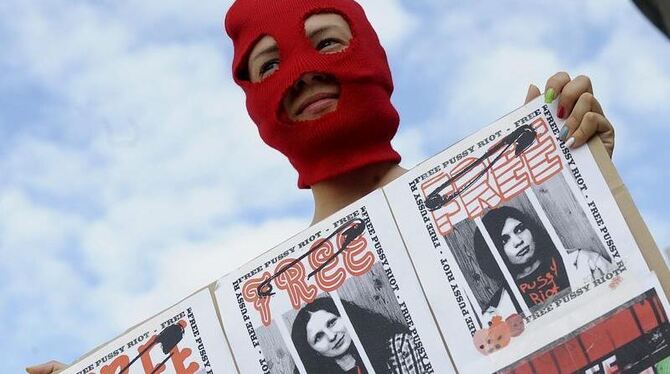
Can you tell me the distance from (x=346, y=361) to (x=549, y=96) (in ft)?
2.13

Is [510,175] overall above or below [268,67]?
below

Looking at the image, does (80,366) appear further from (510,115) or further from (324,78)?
(510,115)

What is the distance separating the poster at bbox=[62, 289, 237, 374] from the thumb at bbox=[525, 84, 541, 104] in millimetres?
799

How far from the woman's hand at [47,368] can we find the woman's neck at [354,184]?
75cm

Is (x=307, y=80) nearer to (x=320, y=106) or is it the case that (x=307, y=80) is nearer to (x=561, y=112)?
(x=320, y=106)

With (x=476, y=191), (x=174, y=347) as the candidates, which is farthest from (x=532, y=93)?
(x=174, y=347)

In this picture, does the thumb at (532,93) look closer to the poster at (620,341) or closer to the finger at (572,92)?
the finger at (572,92)

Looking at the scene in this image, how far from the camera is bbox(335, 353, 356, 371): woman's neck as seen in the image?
6.09 feet

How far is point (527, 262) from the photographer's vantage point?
5.75ft

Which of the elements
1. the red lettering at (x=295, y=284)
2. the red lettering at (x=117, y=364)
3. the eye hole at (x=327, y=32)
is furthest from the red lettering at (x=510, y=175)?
the red lettering at (x=117, y=364)

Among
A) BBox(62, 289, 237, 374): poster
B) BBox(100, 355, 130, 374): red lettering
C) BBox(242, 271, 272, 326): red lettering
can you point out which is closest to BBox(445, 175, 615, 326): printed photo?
BBox(242, 271, 272, 326): red lettering

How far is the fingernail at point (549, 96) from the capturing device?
1.84m

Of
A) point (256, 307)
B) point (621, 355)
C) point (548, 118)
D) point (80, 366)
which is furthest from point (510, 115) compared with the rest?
point (80, 366)

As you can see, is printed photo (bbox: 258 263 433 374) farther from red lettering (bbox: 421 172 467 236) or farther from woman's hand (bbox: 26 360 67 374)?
woman's hand (bbox: 26 360 67 374)
